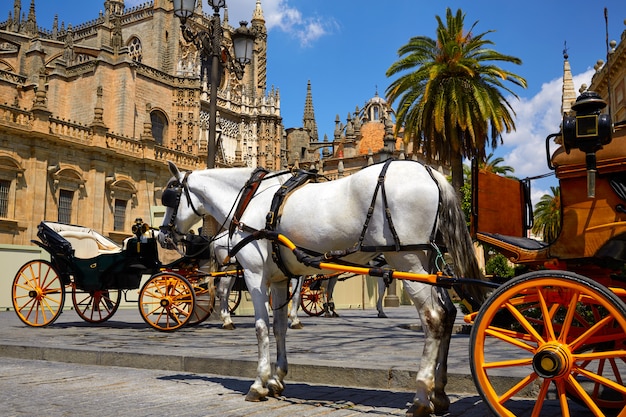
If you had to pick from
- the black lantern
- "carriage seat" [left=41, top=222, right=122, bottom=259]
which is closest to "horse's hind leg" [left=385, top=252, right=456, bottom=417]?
"carriage seat" [left=41, top=222, right=122, bottom=259]

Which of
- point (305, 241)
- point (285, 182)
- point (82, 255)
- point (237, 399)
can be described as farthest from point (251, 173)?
point (82, 255)

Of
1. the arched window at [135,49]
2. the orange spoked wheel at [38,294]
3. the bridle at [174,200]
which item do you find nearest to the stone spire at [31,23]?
the arched window at [135,49]

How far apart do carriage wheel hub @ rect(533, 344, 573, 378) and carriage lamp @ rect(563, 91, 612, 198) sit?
947mm

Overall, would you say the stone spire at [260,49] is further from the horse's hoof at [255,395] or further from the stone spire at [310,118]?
the horse's hoof at [255,395]

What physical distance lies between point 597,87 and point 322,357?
3295 cm

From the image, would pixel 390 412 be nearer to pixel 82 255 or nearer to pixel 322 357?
pixel 322 357

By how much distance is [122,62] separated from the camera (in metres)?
45.5

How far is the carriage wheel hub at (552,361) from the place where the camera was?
3.27 meters

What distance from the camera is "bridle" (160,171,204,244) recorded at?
6.17 metres

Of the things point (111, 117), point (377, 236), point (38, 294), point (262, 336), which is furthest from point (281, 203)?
point (111, 117)

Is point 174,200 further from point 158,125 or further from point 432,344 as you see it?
point 158,125

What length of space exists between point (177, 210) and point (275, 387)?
226 cm

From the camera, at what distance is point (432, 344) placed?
420cm

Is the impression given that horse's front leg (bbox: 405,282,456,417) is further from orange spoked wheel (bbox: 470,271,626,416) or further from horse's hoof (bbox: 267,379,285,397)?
horse's hoof (bbox: 267,379,285,397)
